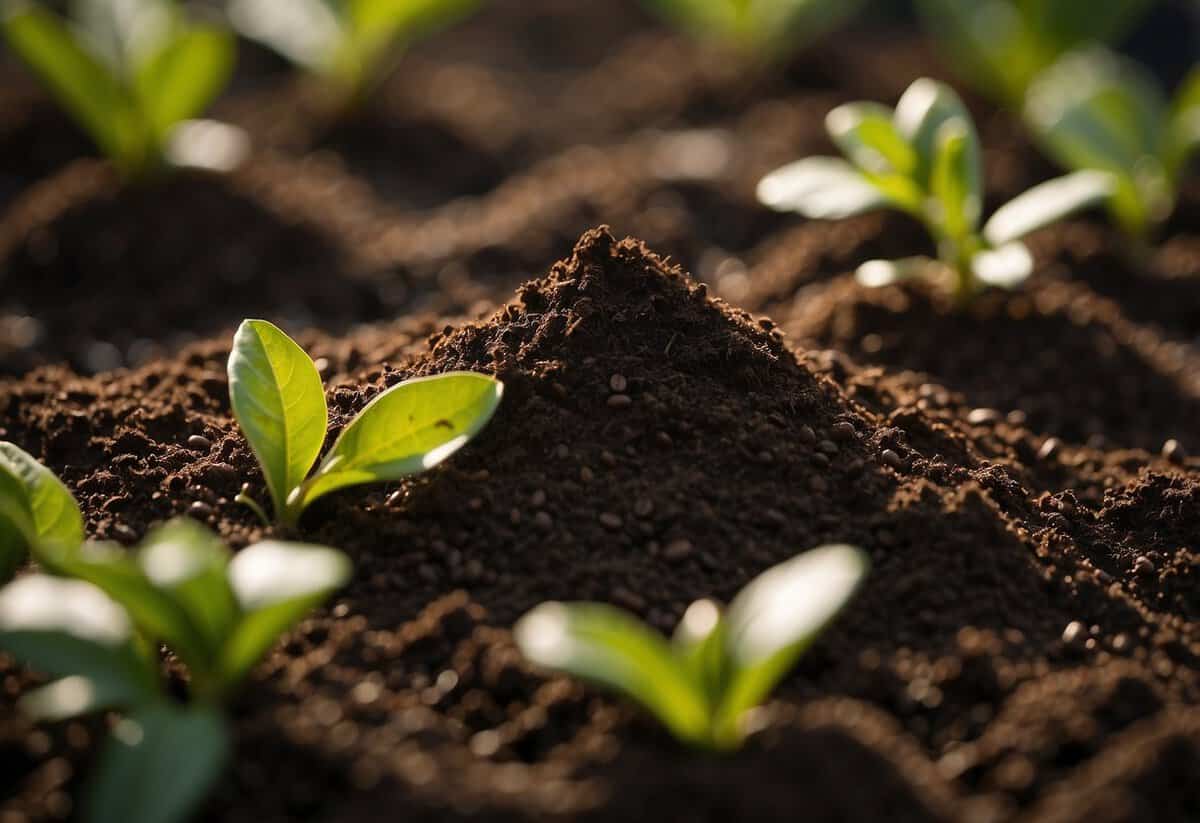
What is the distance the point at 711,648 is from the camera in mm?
1482

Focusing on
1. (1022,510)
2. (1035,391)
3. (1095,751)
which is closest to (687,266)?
(1035,391)

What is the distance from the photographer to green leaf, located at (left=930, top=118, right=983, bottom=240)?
2.55 m

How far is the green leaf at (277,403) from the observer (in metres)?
1.86

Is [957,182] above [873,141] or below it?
below

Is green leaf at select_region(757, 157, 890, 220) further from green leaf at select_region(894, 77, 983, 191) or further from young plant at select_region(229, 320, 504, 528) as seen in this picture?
young plant at select_region(229, 320, 504, 528)

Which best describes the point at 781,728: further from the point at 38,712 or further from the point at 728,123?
the point at 728,123

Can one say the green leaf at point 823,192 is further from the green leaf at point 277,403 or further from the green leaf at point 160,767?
the green leaf at point 160,767

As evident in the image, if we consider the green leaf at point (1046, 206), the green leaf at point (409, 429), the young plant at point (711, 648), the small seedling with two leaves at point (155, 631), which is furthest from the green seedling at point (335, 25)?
the young plant at point (711, 648)

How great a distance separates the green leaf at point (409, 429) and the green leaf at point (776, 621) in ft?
1.67

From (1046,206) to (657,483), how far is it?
1255mm

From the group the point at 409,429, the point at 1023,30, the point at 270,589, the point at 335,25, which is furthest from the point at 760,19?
the point at 270,589

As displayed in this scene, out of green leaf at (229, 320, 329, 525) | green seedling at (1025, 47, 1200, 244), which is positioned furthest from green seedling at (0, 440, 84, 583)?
green seedling at (1025, 47, 1200, 244)

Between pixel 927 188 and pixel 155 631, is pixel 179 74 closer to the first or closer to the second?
pixel 927 188

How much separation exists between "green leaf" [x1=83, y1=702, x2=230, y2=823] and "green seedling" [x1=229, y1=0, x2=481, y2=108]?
3.00 m
